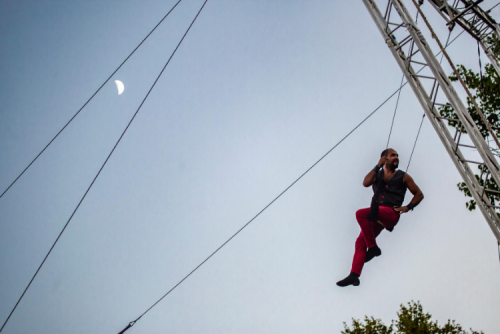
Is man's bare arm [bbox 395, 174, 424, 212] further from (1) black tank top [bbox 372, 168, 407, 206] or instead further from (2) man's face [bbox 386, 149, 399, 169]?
(2) man's face [bbox 386, 149, 399, 169]

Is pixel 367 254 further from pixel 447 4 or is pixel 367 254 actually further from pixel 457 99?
pixel 447 4

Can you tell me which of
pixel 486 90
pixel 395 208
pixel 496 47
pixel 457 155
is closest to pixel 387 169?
pixel 395 208

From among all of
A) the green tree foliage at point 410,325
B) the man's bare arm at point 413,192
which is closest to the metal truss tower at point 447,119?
the man's bare arm at point 413,192

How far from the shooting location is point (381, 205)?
3701mm

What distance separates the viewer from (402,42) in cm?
406

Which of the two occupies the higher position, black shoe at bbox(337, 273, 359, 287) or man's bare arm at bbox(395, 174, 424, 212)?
man's bare arm at bbox(395, 174, 424, 212)

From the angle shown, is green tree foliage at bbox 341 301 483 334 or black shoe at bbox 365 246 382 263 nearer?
black shoe at bbox 365 246 382 263

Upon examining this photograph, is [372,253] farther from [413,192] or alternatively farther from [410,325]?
[410,325]

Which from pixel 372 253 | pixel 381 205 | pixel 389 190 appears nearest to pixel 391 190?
pixel 389 190

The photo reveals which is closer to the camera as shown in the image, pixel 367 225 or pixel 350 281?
pixel 350 281

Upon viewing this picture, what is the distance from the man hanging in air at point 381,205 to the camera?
11.7ft

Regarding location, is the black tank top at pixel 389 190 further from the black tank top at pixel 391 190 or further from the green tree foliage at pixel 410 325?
the green tree foliage at pixel 410 325

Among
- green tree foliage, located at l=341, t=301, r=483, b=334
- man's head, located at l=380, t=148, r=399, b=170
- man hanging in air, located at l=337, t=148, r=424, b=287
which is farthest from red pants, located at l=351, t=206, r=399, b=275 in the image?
green tree foliage, located at l=341, t=301, r=483, b=334

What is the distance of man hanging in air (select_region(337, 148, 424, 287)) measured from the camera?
356cm
